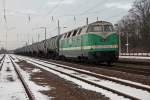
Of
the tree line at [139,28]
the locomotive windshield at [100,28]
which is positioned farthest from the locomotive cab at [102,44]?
the tree line at [139,28]

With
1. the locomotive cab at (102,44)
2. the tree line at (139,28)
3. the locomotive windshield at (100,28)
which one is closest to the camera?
the locomotive cab at (102,44)

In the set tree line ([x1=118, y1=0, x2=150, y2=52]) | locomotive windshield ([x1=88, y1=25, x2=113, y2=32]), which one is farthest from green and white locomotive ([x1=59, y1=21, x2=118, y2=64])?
tree line ([x1=118, y1=0, x2=150, y2=52])

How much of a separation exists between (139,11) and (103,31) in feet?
232

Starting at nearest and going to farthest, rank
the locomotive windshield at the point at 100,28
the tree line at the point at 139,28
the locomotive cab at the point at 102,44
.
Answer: the locomotive cab at the point at 102,44, the locomotive windshield at the point at 100,28, the tree line at the point at 139,28

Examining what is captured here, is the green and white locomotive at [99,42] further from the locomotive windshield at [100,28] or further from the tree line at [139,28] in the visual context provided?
the tree line at [139,28]

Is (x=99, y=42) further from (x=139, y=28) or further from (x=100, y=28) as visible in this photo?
(x=139, y=28)

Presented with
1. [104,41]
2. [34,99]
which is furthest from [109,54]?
[34,99]

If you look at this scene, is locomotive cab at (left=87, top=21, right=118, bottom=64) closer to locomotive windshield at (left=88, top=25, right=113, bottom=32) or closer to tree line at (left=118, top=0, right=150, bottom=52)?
locomotive windshield at (left=88, top=25, right=113, bottom=32)

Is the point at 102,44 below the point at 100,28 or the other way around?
below

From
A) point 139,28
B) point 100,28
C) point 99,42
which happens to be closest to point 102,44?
point 99,42

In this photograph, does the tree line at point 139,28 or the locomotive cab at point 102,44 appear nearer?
the locomotive cab at point 102,44

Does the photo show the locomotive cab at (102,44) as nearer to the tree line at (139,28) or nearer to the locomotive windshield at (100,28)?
the locomotive windshield at (100,28)

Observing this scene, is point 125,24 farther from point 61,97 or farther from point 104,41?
point 61,97

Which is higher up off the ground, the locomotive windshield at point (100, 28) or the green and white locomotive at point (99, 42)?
the locomotive windshield at point (100, 28)
